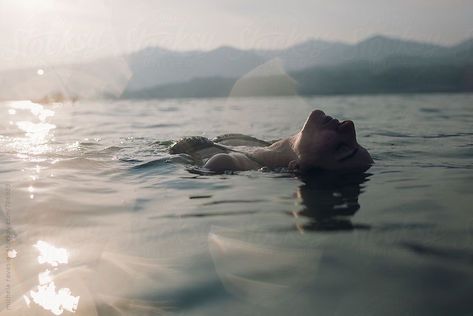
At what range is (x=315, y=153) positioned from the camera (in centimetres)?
610

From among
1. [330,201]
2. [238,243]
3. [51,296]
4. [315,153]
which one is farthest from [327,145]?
[51,296]

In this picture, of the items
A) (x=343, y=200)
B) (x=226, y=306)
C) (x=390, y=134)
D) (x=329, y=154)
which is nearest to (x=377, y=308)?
(x=226, y=306)

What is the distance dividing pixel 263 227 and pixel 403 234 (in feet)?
3.36

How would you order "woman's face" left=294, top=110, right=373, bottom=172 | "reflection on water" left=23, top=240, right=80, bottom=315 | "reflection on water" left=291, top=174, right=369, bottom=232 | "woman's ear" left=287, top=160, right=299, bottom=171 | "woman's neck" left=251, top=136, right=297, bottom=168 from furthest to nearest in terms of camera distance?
1. "woman's neck" left=251, top=136, right=297, bottom=168
2. "woman's ear" left=287, top=160, right=299, bottom=171
3. "woman's face" left=294, top=110, right=373, bottom=172
4. "reflection on water" left=291, top=174, right=369, bottom=232
5. "reflection on water" left=23, top=240, right=80, bottom=315

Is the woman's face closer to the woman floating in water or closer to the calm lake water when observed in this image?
the woman floating in water

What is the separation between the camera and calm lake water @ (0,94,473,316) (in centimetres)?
249

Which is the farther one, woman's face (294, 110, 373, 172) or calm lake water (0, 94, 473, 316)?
woman's face (294, 110, 373, 172)

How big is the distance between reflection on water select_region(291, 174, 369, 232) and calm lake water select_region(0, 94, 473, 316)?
18mm

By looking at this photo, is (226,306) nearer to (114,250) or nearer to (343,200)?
(114,250)

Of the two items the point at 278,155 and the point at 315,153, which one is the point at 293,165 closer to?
the point at 315,153

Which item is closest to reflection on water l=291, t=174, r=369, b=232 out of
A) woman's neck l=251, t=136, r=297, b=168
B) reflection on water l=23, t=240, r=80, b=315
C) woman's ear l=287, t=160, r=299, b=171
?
woman's ear l=287, t=160, r=299, b=171

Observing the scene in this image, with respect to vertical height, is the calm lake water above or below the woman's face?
below

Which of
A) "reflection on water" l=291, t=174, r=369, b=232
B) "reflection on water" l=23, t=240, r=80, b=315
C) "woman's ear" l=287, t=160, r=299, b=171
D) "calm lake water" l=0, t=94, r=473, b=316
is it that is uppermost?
"woman's ear" l=287, t=160, r=299, b=171

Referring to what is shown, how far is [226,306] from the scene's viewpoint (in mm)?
2432
